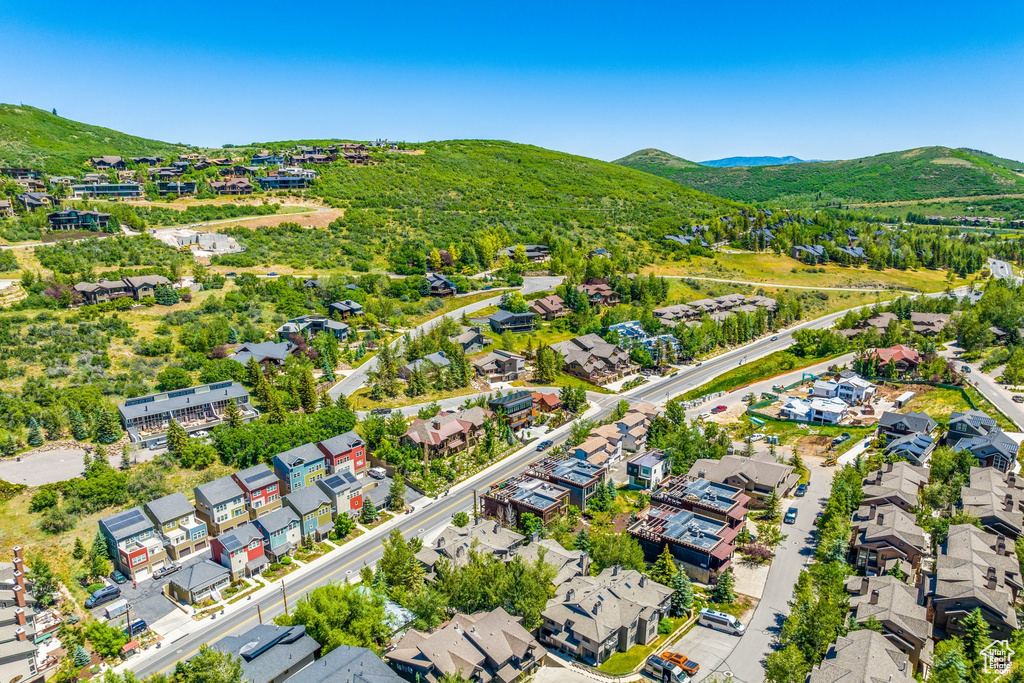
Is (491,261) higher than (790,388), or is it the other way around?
(491,261)

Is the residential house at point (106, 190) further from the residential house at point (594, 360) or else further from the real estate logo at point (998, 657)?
the real estate logo at point (998, 657)

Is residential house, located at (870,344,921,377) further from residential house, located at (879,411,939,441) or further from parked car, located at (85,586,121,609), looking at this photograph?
parked car, located at (85,586,121,609)

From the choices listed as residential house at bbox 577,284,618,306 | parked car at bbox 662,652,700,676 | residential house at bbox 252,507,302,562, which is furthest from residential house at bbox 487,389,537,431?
residential house at bbox 577,284,618,306

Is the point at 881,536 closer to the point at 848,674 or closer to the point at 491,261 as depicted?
the point at 848,674

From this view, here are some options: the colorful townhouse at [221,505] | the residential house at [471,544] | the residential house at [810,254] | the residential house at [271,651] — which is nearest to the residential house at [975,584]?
the residential house at [471,544]

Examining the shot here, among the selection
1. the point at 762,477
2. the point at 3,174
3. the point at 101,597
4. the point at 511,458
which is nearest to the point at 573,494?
the point at 511,458

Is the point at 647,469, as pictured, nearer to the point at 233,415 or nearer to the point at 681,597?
the point at 681,597

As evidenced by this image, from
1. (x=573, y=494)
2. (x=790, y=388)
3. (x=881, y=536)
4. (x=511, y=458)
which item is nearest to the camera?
(x=881, y=536)
